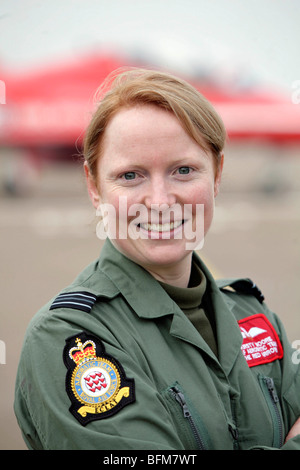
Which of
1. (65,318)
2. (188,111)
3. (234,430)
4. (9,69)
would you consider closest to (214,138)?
(188,111)

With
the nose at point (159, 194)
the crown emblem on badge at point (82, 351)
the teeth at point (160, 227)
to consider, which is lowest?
the crown emblem on badge at point (82, 351)

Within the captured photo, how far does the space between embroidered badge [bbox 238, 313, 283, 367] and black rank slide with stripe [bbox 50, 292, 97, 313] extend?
1.68 feet

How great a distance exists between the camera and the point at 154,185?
140 centimetres

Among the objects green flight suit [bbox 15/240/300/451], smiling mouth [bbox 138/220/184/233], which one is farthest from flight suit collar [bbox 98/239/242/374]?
smiling mouth [bbox 138/220/184/233]

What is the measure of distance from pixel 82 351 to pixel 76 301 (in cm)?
14

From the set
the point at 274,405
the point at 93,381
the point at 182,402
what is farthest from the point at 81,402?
the point at 274,405

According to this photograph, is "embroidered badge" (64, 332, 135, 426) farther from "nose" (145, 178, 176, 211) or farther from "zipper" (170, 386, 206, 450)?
"nose" (145, 178, 176, 211)

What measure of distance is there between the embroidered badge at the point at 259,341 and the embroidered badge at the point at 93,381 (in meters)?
0.48

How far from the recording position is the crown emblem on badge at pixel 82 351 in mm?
1251

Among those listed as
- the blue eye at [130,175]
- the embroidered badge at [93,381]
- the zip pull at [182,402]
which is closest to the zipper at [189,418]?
the zip pull at [182,402]

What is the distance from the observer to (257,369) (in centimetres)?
→ 158

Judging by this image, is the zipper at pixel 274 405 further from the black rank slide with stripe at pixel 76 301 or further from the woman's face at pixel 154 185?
the black rank slide with stripe at pixel 76 301
